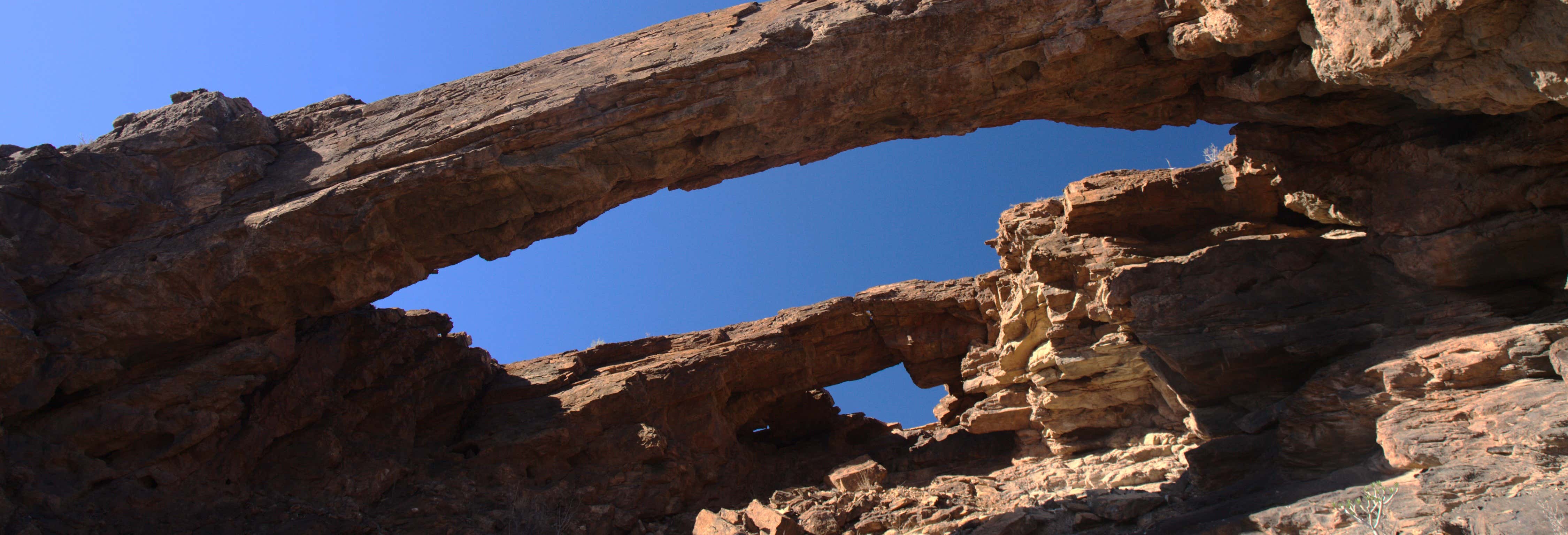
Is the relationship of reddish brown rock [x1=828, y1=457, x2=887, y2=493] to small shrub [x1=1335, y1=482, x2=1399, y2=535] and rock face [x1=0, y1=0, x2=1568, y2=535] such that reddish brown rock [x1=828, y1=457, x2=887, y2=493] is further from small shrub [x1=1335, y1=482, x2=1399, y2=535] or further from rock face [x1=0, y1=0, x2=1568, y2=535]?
small shrub [x1=1335, y1=482, x2=1399, y2=535]

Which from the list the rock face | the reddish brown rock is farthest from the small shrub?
the reddish brown rock

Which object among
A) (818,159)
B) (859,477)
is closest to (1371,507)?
(818,159)

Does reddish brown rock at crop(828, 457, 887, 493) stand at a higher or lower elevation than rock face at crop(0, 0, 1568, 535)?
lower

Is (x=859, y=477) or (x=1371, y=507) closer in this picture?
(x=1371, y=507)

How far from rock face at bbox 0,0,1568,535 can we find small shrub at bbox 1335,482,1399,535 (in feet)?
0.50

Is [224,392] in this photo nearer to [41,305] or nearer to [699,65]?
[41,305]

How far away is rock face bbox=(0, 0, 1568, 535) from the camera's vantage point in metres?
10.1

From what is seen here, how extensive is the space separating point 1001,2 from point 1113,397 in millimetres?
→ 7543

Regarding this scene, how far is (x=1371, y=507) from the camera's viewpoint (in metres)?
8.47

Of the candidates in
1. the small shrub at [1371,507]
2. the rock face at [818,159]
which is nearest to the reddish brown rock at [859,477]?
the rock face at [818,159]

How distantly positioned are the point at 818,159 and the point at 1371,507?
862cm

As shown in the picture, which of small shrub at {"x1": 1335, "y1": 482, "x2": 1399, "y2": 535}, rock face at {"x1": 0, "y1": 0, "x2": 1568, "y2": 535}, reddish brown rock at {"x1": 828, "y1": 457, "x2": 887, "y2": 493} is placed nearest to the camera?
small shrub at {"x1": 1335, "y1": 482, "x2": 1399, "y2": 535}

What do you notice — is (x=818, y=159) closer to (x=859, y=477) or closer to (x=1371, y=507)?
(x=859, y=477)

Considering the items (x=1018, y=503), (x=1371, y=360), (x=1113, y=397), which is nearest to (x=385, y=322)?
(x=1018, y=503)
